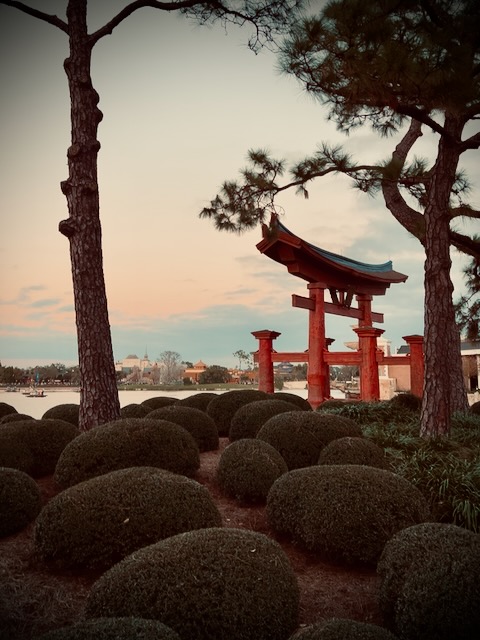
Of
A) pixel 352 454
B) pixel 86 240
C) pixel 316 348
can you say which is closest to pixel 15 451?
pixel 86 240

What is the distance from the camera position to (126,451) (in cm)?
500

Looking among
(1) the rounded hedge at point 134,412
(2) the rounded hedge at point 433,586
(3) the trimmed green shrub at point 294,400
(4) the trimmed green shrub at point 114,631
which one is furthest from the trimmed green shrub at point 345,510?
(3) the trimmed green shrub at point 294,400

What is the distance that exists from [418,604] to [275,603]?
82cm

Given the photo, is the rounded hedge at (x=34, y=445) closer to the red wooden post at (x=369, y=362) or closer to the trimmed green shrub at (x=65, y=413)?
the trimmed green shrub at (x=65, y=413)

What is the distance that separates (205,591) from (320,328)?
880 centimetres

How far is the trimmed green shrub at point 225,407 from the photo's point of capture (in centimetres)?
804

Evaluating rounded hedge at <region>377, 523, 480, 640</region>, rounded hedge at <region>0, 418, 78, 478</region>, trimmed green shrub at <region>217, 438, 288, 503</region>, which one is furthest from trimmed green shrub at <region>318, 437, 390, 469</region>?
rounded hedge at <region>0, 418, 78, 478</region>

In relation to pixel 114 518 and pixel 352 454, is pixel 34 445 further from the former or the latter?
pixel 352 454

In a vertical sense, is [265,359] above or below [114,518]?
above

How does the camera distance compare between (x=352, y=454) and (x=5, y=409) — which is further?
(x=5, y=409)

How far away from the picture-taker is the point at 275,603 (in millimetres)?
2791

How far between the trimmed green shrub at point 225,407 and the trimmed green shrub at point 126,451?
2.59 m

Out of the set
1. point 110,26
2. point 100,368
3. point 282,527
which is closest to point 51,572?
point 282,527

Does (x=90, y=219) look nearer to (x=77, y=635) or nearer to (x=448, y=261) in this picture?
(x=448, y=261)
